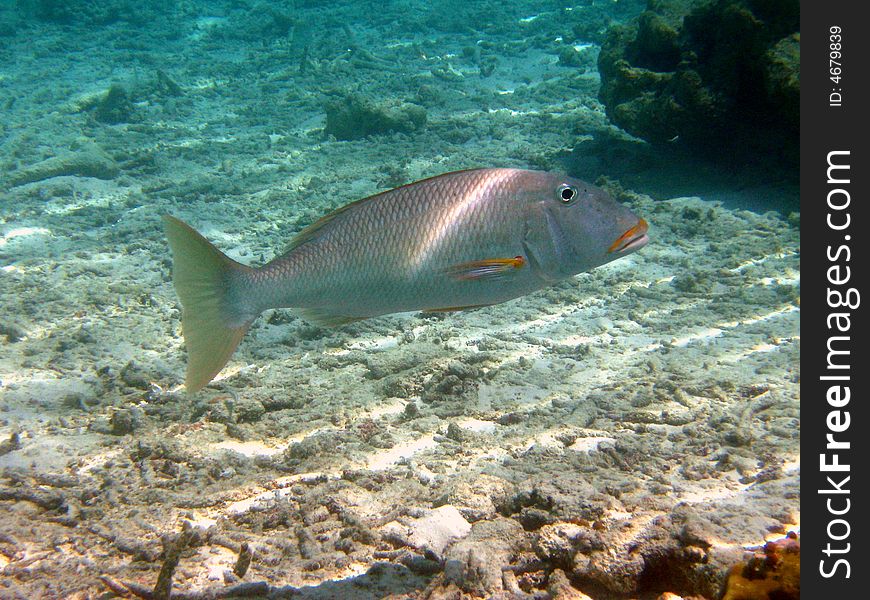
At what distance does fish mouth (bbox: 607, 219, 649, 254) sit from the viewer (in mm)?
2221

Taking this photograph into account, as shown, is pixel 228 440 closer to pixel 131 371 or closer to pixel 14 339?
pixel 131 371

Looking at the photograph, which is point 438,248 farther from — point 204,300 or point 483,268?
point 204,300

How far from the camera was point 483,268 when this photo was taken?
2.15 m

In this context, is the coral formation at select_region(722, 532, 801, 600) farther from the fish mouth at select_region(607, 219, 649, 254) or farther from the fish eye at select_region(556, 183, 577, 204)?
the fish eye at select_region(556, 183, 577, 204)

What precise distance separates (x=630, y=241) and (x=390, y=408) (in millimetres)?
1806

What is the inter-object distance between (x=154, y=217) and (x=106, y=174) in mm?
1988

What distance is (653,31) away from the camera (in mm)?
7035

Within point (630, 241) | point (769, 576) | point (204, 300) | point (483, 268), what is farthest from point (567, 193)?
point (204, 300)

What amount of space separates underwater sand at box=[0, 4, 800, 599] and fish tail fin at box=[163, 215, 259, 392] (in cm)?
67

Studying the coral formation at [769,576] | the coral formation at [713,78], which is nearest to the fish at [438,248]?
the coral formation at [769,576]

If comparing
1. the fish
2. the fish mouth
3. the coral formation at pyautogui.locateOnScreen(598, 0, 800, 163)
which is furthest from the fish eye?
the coral formation at pyautogui.locateOnScreen(598, 0, 800, 163)

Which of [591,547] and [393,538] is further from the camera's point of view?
[393,538]

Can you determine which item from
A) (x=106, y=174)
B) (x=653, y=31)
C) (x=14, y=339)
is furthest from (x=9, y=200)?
(x=653, y=31)

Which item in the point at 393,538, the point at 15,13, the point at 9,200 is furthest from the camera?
the point at 15,13
